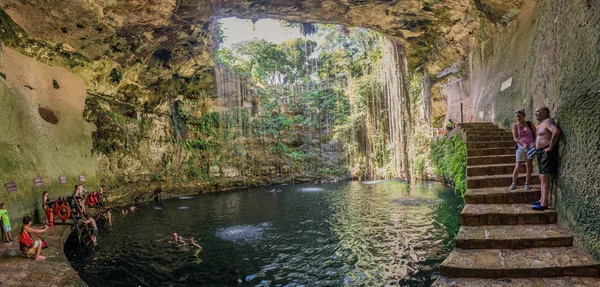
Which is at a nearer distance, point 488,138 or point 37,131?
point 488,138

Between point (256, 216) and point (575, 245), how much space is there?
30.9 ft

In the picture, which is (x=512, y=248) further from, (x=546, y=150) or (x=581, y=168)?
(x=546, y=150)

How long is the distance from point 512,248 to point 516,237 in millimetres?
146

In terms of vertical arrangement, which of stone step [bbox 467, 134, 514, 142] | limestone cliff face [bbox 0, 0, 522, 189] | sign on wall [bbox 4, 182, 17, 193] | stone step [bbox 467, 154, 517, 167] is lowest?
sign on wall [bbox 4, 182, 17, 193]

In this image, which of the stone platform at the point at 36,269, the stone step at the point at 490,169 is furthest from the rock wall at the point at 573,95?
the stone platform at the point at 36,269

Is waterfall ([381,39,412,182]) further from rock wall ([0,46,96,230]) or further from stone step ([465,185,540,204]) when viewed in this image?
rock wall ([0,46,96,230])

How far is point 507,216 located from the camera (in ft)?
14.3

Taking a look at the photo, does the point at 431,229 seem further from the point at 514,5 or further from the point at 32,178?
the point at 32,178

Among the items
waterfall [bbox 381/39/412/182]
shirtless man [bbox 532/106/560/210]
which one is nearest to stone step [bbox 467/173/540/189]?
shirtless man [bbox 532/106/560/210]

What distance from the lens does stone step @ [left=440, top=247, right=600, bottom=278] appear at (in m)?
3.29

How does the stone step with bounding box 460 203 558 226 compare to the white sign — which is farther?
the white sign

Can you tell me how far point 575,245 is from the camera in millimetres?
3746

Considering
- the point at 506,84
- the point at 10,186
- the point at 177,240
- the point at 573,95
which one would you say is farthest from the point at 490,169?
the point at 10,186

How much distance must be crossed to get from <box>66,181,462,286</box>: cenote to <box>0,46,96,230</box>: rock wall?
2.11 m
